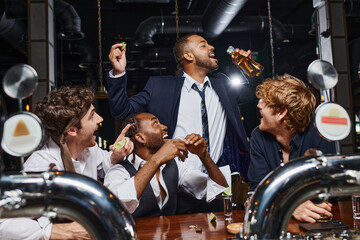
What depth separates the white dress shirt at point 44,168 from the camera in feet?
4.02

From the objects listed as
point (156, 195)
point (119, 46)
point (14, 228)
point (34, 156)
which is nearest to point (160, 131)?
point (156, 195)

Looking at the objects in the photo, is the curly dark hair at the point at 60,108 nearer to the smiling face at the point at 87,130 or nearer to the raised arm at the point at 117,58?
the smiling face at the point at 87,130

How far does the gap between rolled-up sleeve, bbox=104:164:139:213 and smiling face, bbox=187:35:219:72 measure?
1550 mm

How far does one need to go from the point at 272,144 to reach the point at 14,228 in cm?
150

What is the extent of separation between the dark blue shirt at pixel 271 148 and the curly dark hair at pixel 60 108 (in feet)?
3.45

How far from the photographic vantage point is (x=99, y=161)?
2.32 meters

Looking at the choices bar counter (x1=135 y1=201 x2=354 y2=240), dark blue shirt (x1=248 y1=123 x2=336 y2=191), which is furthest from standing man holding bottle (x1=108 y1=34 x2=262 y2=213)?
bar counter (x1=135 y1=201 x2=354 y2=240)

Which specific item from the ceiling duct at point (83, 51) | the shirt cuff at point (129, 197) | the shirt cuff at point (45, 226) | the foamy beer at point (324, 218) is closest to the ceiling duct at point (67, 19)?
the ceiling duct at point (83, 51)

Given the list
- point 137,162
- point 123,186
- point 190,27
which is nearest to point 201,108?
point 137,162

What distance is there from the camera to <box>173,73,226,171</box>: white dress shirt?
3158mm

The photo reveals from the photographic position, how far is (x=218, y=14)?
565cm

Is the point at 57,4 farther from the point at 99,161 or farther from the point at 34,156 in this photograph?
the point at 34,156

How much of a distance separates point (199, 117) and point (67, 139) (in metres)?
1.45

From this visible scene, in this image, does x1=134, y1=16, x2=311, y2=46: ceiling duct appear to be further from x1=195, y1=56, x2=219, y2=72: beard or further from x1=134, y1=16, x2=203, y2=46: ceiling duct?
x1=195, y1=56, x2=219, y2=72: beard
